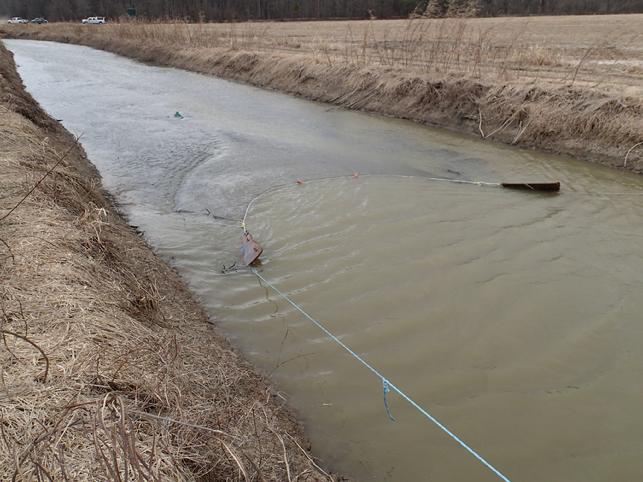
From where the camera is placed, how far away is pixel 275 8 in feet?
164

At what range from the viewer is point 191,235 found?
19.9ft

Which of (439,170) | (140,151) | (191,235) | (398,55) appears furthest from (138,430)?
(398,55)

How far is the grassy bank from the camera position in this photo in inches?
342

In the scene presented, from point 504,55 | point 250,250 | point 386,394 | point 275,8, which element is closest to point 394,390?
point 386,394

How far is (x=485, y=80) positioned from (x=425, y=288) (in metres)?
7.82

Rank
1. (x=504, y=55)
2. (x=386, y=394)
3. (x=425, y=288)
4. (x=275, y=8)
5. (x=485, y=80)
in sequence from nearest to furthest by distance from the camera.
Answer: (x=386, y=394) → (x=425, y=288) → (x=485, y=80) → (x=504, y=55) → (x=275, y=8)

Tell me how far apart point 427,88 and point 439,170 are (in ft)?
13.5

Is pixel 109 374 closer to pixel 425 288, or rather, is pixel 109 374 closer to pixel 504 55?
pixel 425 288

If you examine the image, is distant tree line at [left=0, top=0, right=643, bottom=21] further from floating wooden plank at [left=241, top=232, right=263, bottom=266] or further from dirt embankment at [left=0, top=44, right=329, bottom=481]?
dirt embankment at [left=0, top=44, right=329, bottom=481]

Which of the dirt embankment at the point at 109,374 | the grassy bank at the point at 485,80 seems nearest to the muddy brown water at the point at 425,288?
the dirt embankment at the point at 109,374

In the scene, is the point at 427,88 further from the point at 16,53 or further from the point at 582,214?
the point at 16,53

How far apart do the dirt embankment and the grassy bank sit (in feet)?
25.5

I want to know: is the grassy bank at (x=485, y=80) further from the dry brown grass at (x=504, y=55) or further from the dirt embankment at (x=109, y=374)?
the dirt embankment at (x=109, y=374)

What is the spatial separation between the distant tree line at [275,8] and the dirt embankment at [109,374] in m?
37.7
